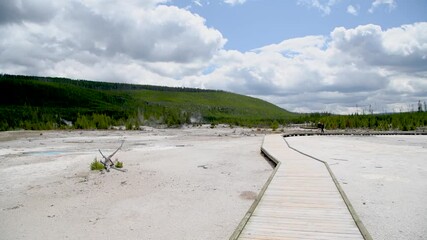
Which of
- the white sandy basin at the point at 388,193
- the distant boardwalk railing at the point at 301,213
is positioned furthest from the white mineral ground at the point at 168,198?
the distant boardwalk railing at the point at 301,213

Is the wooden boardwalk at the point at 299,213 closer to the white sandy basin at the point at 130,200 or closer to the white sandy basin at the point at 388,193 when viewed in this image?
the white sandy basin at the point at 388,193

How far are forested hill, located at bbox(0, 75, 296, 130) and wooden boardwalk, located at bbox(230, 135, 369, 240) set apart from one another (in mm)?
62481

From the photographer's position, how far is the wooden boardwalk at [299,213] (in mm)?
6617

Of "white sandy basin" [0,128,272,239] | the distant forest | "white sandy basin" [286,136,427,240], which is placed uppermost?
the distant forest

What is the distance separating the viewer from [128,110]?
387 ft

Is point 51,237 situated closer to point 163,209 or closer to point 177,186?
point 163,209

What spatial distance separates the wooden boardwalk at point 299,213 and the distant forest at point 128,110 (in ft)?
164

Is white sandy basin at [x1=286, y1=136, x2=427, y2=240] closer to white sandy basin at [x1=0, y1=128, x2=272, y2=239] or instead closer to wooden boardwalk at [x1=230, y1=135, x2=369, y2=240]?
wooden boardwalk at [x1=230, y1=135, x2=369, y2=240]

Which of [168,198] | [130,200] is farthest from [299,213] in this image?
[130,200]


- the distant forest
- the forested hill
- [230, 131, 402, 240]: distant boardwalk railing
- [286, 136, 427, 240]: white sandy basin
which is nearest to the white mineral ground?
[286, 136, 427, 240]: white sandy basin

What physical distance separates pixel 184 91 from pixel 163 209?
625 ft

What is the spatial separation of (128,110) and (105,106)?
22.1m

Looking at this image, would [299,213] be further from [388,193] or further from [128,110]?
[128,110]

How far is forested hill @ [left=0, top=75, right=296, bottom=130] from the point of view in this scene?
8650cm
